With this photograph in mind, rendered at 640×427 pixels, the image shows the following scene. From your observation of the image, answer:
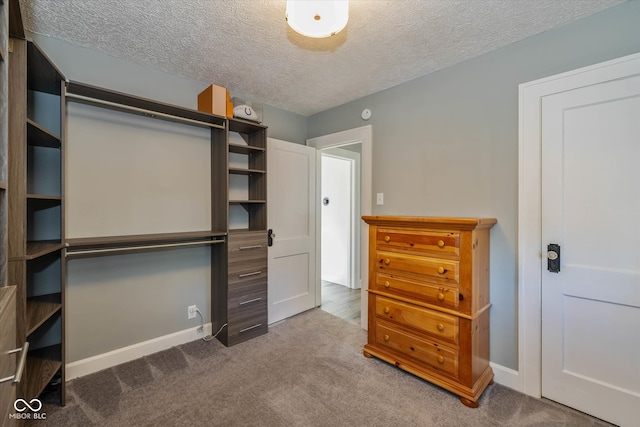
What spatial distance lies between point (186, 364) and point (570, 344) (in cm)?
276

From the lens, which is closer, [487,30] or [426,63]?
[487,30]

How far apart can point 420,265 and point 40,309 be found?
2.48 metres

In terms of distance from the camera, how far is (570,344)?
176 centimetres

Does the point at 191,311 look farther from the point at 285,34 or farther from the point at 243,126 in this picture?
the point at 285,34

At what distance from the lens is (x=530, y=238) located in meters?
1.90

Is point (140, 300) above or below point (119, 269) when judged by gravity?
below

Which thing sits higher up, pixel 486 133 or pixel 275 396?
pixel 486 133

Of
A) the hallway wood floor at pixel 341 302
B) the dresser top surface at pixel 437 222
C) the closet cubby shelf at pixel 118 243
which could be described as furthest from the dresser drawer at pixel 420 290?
the closet cubby shelf at pixel 118 243

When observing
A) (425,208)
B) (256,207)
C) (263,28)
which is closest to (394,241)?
(425,208)

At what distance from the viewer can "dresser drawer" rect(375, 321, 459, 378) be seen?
73.9 inches

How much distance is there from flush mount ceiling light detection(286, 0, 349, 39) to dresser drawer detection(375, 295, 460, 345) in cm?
190

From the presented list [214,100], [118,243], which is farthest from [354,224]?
[118,243]

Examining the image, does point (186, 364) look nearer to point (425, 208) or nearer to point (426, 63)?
point (425, 208)

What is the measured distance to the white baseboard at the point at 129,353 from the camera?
79.6 inches
